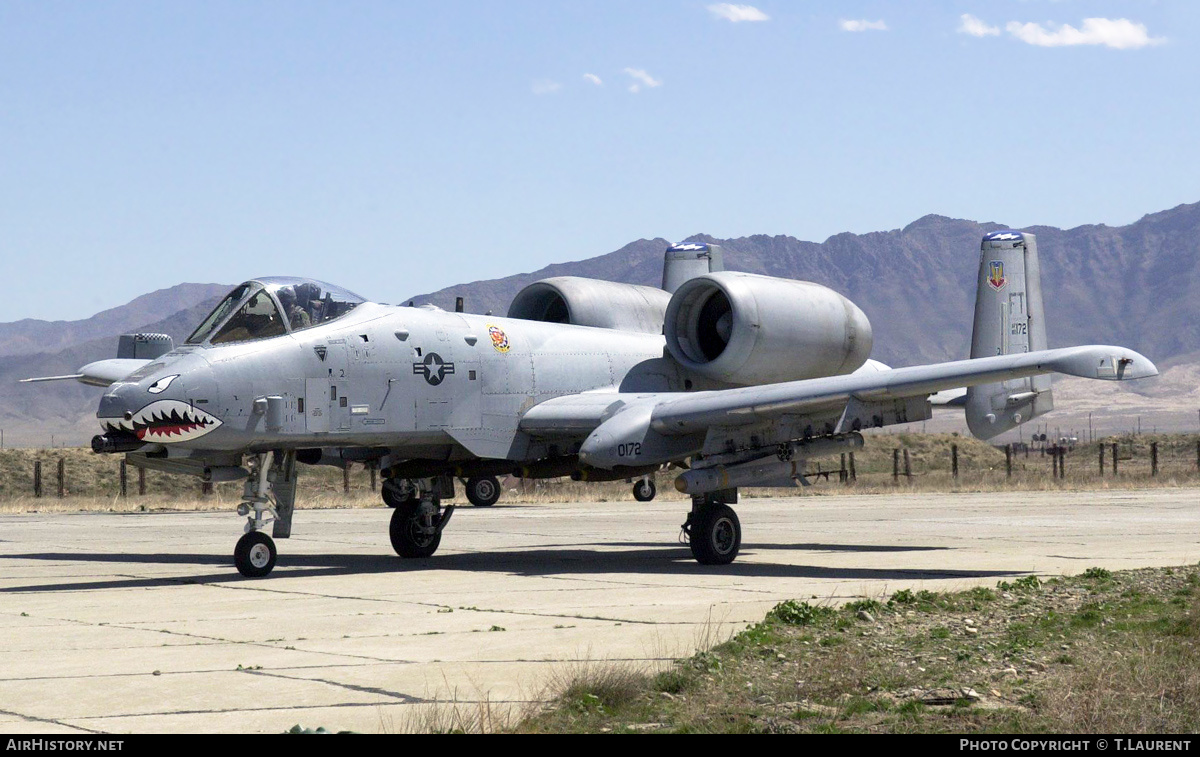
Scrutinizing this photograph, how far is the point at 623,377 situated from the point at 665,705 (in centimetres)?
1173

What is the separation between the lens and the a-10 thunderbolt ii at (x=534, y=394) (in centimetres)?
1523

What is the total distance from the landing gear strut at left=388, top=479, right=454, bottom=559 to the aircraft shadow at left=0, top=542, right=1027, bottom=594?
0.21 meters

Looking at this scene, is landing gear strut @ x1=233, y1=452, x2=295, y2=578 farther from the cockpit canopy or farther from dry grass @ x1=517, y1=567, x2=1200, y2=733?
dry grass @ x1=517, y1=567, x2=1200, y2=733

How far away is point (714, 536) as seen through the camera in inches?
680

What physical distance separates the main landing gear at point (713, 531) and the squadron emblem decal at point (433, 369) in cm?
348

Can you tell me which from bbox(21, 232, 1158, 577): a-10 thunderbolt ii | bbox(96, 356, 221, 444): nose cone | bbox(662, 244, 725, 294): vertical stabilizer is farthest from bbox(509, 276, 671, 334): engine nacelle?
bbox(96, 356, 221, 444): nose cone

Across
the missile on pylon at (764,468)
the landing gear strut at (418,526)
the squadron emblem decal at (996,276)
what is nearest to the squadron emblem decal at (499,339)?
the landing gear strut at (418,526)

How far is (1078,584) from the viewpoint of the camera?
13164 mm

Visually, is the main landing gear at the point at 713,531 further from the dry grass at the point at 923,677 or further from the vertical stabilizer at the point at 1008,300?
the vertical stabilizer at the point at 1008,300

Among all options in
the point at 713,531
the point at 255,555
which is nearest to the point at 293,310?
the point at 255,555

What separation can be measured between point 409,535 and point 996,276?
1030 cm

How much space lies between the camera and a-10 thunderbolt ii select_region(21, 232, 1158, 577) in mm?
15227
